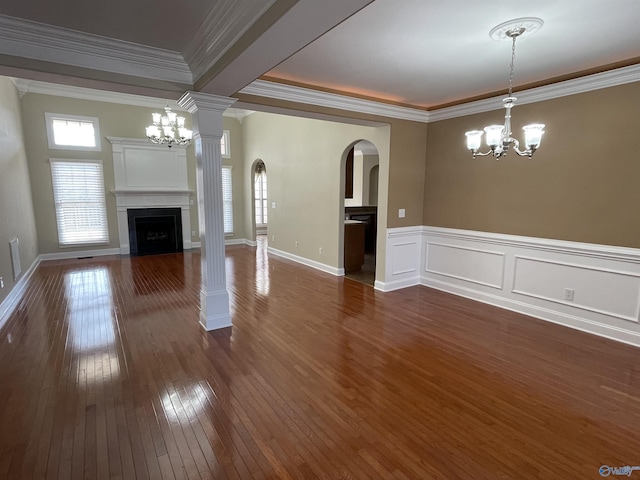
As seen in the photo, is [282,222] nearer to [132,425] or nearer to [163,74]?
[163,74]

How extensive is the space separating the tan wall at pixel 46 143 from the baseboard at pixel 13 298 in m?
1.50

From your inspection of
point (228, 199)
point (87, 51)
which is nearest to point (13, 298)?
point (87, 51)

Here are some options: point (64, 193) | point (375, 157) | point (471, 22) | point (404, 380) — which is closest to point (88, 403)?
point (404, 380)

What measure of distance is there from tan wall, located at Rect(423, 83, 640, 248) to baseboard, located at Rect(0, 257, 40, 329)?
5931mm

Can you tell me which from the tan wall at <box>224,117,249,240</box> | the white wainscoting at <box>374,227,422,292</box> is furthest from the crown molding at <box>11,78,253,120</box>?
the white wainscoting at <box>374,227,422,292</box>

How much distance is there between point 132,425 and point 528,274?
170 inches

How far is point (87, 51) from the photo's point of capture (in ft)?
8.70

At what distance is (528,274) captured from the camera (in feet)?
13.4

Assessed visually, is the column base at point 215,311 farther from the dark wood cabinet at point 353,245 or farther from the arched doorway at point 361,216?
the dark wood cabinet at point 353,245

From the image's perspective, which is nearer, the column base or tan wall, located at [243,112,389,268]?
the column base

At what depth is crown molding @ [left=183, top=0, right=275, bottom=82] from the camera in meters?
1.86

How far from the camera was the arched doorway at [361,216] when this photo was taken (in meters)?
5.89

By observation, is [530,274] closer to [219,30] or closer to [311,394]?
[311,394]

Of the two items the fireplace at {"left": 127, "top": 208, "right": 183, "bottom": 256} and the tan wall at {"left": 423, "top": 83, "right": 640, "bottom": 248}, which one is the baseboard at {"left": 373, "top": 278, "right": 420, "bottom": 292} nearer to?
the tan wall at {"left": 423, "top": 83, "right": 640, "bottom": 248}
